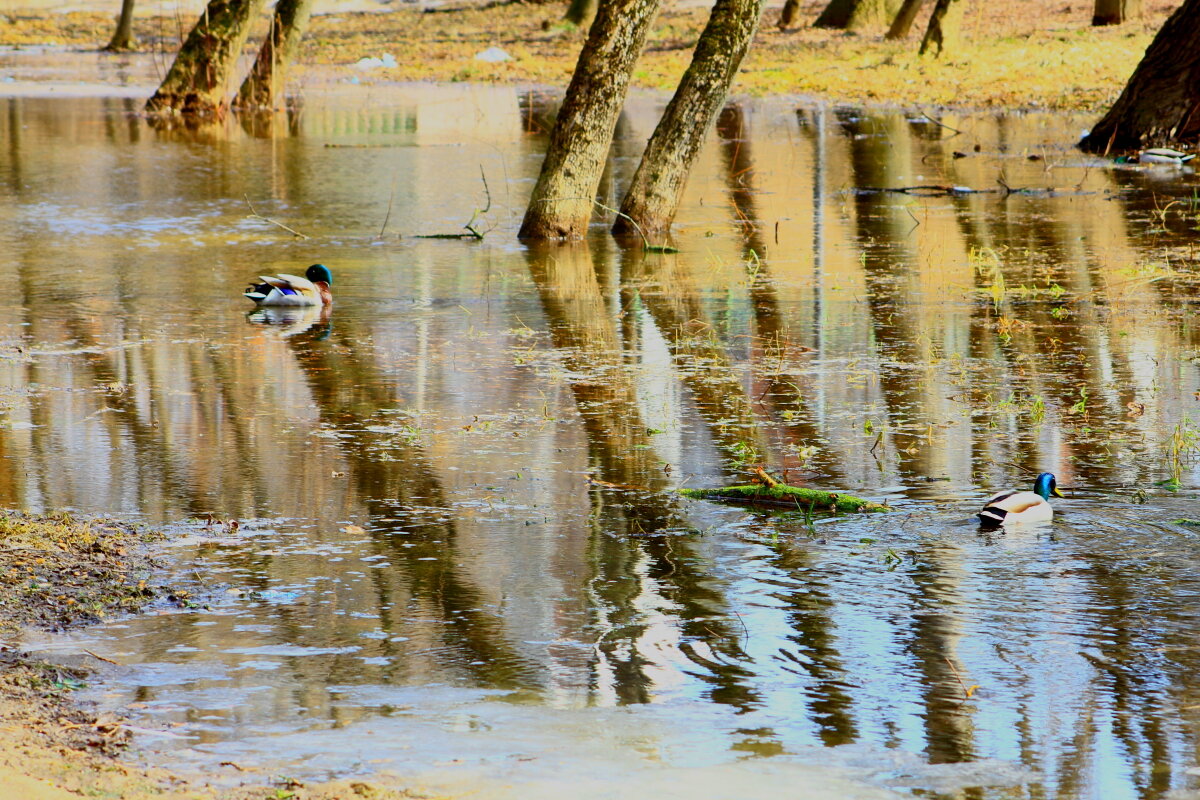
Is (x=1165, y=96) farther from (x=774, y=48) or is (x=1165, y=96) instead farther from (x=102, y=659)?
Result: (x=774, y=48)

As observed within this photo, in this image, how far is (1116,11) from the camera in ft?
127

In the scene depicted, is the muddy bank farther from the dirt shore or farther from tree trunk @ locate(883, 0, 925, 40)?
tree trunk @ locate(883, 0, 925, 40)

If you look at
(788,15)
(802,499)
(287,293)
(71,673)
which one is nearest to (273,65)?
(287,293)

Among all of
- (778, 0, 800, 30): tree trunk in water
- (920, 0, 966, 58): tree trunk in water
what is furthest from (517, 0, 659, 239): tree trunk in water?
(778, 0, 800, 30): tree trunk in water

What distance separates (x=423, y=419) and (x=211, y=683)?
12.0 ft

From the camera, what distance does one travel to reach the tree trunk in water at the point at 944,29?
34.8 meters

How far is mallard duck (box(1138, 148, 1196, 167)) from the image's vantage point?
2006cm

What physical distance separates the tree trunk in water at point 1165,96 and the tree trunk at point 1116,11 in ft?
61.5

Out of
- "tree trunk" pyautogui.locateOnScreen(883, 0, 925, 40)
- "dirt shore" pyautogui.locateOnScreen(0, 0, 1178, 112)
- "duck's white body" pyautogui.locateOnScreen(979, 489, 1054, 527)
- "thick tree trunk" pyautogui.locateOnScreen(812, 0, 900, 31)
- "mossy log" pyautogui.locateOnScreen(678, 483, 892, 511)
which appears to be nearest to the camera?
"duck's white body" pyautogui.locateOnScreen(979, 489, 1054, 527)

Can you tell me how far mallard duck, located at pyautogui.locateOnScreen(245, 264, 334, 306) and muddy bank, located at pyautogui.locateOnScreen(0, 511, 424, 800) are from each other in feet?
16.5

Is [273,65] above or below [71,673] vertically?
above

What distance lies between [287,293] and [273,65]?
17.7 m

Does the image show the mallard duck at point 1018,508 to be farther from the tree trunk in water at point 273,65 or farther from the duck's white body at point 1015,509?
the tree trunk in water at point 273,65

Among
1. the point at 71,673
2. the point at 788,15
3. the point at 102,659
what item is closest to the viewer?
the point at 71,673
